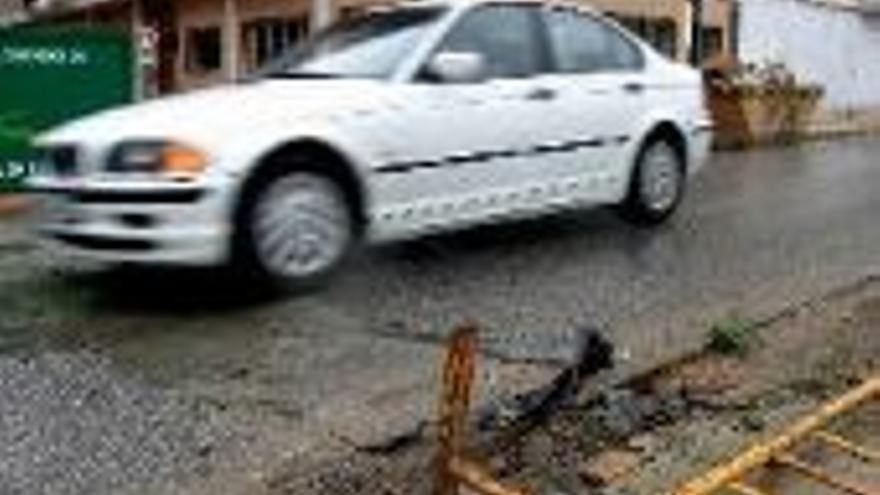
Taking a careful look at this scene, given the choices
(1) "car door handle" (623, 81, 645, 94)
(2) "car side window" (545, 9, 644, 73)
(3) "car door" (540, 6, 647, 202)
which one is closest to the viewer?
(3) "car door" (540, 6, 647, 202)

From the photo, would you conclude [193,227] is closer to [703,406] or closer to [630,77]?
[703,406]

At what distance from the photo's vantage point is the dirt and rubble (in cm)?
569

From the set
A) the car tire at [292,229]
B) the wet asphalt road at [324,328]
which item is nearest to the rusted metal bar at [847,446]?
the wet asphalt road at [324,328]

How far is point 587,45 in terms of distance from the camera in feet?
34.1

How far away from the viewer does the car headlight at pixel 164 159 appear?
7832 mm

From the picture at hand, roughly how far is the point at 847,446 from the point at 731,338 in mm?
1727

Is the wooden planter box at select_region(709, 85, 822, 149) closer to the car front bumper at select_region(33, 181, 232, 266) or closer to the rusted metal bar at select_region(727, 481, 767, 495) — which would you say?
the car front bumper at select_region(33, 181, 232, 266)

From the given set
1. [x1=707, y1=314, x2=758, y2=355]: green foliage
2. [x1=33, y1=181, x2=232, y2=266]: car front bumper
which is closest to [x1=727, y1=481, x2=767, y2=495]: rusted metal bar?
[x1=707, y1=314, x2=758, y2=355]: green foliage

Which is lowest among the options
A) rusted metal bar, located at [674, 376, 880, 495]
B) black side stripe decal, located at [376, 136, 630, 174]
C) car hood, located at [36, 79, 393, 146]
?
rusted metal bar, located at [674, 376, 880, 495]

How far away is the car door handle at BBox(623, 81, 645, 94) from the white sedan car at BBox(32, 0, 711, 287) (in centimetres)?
1

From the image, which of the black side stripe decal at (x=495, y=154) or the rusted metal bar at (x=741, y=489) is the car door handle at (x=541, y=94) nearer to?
the black side stripe decal at (x=495, y=154)

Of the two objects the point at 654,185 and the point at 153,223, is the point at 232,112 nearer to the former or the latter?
the point at 153,223

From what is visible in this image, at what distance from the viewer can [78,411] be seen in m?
6.31

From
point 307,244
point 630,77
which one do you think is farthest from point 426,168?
point 630,77
